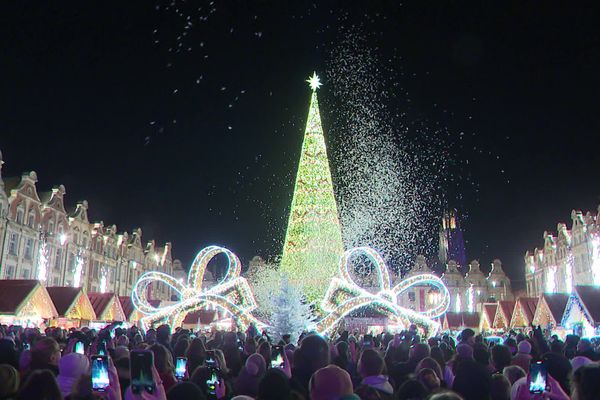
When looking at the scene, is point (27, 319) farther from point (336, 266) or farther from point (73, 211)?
point (73, 211)

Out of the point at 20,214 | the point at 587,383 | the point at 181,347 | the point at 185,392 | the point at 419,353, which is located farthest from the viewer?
the point at 20,214

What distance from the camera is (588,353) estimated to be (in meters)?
10.5

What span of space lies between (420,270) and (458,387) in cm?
8499

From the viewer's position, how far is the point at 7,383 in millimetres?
5082

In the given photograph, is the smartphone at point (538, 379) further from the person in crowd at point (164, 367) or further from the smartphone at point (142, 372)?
the person in crowd at point (164, 367)

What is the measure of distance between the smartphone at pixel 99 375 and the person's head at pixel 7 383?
0.63 meters

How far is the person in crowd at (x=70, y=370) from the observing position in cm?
605

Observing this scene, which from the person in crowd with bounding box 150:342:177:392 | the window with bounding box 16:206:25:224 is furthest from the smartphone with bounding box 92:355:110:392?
the window with bounding box 16:206:25:224

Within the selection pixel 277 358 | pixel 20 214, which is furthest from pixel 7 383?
pixel 20 214

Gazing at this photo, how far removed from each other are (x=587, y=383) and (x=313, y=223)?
26.1m

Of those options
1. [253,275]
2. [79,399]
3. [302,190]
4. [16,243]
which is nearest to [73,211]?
[16,243]

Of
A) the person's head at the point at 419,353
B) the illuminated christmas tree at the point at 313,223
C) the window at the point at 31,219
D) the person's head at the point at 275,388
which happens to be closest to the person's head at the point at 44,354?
the person's head at the point at 275,388

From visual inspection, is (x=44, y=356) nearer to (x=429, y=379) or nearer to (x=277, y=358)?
(x=277, y=358)

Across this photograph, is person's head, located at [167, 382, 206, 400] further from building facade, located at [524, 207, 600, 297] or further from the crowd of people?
building facade, located at [524, 207, 600, 297]
